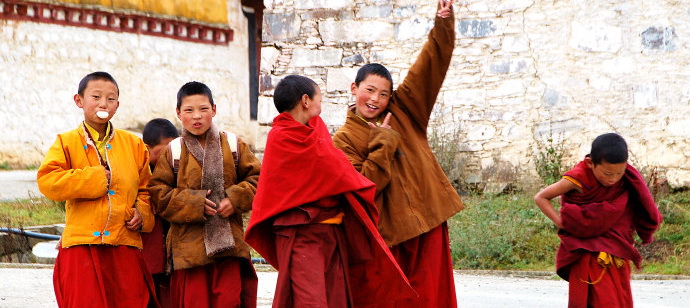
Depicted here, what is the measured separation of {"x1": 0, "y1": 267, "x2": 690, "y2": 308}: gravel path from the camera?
6.30m

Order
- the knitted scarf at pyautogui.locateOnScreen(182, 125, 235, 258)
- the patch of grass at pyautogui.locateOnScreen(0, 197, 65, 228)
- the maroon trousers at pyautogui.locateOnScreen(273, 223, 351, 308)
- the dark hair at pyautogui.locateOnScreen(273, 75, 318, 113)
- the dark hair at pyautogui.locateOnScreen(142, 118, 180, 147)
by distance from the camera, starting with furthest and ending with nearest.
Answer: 1. the patch of grass at pyautogui.locateOnScreen(0, 197, 65, 228)
2. the dark hair at pyautogui.locateOnScreen(142, 118, 180, 147)
3. the knitted scarf at pyautogui.locateOnScreen(182, 125, 235, 258)
4. the dark hair at pyautogui.locateOnScreen(273, 75, 318, 113)
5. the maroon trousers at pyautogui.locateOnScreen(273, 223, 351, 308)

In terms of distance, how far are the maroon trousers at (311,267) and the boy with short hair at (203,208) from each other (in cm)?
36

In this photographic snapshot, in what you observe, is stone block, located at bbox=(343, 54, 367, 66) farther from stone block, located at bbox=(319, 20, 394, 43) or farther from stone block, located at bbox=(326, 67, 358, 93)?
stone block, located at bbox=(319, 20, 394, 43)

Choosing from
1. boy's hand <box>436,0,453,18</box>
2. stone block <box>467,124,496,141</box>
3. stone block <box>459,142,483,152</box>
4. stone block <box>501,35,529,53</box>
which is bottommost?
stone block <box>459,142,483,152</box>

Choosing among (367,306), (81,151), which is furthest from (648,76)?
(81,151)

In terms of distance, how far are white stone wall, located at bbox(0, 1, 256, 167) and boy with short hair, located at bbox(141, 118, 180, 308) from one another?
9.35m

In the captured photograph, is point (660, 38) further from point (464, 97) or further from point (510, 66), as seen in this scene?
point (464, 97)

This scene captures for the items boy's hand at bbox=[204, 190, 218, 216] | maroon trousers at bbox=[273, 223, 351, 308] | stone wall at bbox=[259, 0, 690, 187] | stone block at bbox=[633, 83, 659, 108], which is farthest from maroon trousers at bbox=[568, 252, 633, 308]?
stone block at bbox=[633, 83, 659, 108]

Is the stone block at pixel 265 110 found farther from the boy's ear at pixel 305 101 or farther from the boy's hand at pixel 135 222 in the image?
the boy's ear at pixel 305 101

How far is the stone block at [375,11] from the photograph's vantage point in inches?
402

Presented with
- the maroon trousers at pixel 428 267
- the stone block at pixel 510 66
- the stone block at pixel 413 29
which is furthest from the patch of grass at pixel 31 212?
the maroon trousers at pixel 428 267

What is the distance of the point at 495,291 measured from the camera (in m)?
6.82

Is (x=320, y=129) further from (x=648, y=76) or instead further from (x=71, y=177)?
(x=648, y=76)

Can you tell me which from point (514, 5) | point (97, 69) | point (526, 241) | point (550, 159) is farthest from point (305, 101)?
point (97, 69)
